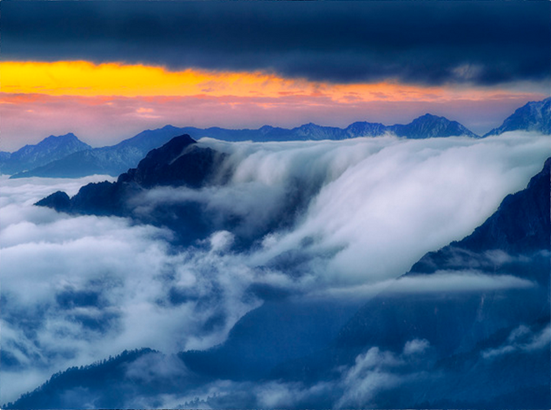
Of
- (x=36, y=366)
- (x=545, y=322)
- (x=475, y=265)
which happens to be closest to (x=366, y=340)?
(x=475, y=265)

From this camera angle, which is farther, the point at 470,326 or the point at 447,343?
the point at 447,343

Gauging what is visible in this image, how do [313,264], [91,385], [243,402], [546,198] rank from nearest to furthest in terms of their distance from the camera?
[546,198], [243,402], [91,385], [313,264]

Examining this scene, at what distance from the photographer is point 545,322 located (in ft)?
453

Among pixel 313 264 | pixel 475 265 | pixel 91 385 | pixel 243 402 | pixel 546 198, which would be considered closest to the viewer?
pixel 546 198

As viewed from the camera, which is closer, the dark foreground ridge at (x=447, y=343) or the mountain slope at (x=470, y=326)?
the mountain slope at (x=470, y=326)

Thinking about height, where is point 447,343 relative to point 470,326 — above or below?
below

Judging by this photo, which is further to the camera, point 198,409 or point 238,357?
point 238,357

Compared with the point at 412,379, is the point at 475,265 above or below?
above

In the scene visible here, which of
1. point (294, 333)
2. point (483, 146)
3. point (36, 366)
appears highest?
point (483, 146)

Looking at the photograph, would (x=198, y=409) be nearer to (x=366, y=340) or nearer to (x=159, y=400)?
(x=159, y=400)

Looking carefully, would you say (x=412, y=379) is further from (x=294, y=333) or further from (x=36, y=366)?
(x=36, y=366)

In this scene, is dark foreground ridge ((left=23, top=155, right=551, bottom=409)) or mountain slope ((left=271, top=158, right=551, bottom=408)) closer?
mountain slope ((left=271, top=158, right=551, bottom=408))

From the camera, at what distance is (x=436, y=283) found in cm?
16312

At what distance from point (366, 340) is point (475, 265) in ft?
116
